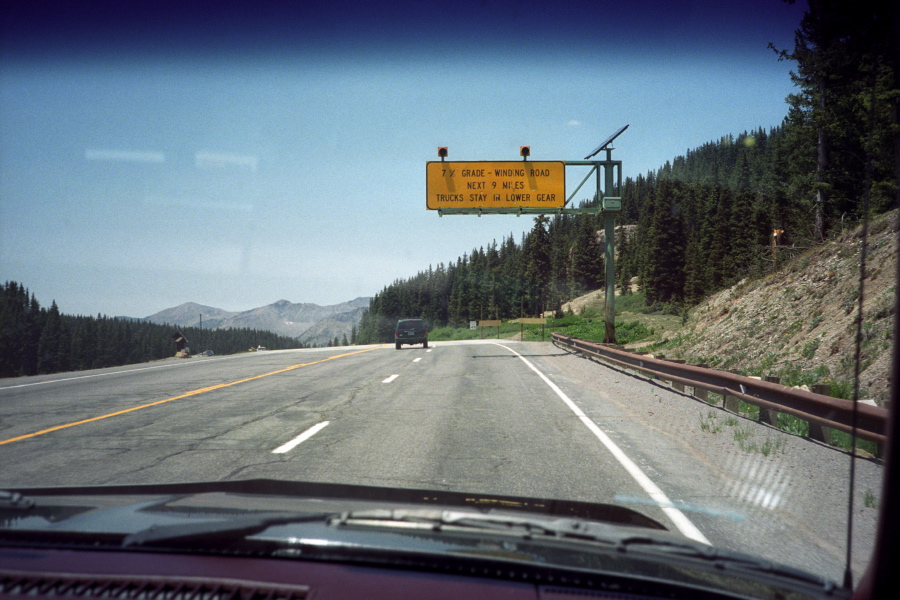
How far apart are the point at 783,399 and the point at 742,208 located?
248ft

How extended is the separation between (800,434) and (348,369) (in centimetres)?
1324

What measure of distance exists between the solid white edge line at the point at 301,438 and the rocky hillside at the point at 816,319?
8967 mm

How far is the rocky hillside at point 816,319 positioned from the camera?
12.4 meters

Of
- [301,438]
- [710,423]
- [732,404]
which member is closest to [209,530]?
[301,438]

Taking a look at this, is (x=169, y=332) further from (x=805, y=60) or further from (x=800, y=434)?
(x=800, y=434)

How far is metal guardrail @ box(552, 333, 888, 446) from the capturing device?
5738mm

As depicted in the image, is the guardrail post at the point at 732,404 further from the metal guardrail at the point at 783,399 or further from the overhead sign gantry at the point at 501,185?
the overhead sign gantry at the point at 501,185

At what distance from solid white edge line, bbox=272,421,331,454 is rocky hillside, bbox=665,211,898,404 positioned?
353 inches

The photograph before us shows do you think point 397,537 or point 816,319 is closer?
point 397,537

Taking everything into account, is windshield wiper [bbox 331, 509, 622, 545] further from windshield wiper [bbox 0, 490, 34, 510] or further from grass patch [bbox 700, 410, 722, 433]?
grass patch [bbox 700, 410, 722, 433]

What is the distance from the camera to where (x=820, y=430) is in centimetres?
743

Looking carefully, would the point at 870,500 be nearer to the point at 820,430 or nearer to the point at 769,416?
the point at 820,430

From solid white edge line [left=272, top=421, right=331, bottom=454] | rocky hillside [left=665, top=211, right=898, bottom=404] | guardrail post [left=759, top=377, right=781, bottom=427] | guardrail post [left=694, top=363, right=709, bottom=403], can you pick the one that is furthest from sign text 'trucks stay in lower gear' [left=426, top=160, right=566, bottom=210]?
solid white edge line [left=272, top=421, right=331, bottom=454]

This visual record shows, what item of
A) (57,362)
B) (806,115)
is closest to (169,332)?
(57,362)
